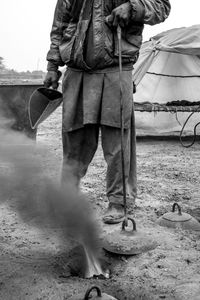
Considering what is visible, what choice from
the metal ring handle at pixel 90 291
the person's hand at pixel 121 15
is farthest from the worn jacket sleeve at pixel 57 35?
the metal ring handle at pixel 90 291

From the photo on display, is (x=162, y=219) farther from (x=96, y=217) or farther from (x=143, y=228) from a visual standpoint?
(x=96, y=217)

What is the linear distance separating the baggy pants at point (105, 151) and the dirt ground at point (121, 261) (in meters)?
0.34

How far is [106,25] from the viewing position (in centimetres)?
325

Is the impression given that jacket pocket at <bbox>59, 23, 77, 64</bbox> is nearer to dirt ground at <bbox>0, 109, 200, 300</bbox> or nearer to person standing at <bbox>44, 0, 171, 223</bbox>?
person standing at <bbox>44, 0, 171, 223</bbox>

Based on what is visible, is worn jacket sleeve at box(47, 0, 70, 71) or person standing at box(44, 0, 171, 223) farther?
worn jacket sleeve at box(47, 0, 70, 71)

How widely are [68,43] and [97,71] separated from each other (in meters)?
0.32

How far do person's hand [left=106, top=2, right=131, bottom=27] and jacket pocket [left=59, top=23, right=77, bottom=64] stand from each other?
0.36 metres

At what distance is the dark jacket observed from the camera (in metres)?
3.25

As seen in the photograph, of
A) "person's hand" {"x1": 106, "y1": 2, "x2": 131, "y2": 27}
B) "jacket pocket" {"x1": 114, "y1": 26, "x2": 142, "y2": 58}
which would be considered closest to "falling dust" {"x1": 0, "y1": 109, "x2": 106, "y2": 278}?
"jacket pocket" {"x1": 114, "y1": 26, "x2": 142, "y2": 58}

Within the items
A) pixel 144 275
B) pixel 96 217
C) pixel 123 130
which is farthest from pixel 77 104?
pixel 144 275

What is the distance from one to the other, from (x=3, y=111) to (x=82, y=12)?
4.01 m

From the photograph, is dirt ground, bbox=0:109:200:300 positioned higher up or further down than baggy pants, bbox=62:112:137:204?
further down

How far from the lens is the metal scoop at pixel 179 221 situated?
11.1 feet

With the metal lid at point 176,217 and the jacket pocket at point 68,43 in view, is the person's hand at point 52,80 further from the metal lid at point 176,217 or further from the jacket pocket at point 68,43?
the metal lid at point 176,217
